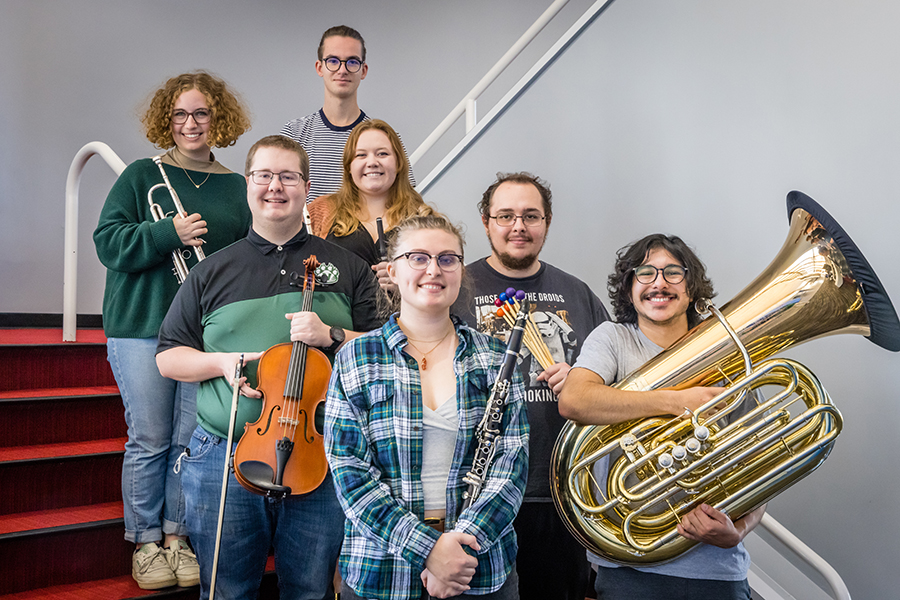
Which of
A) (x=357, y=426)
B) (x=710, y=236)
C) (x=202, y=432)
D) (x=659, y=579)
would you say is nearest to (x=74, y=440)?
(x=202, y=432)

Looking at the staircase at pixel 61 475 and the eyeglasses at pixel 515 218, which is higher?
the eyeglasses at pixel 515 218

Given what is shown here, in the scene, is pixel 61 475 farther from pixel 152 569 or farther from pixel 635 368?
pixel 635 368

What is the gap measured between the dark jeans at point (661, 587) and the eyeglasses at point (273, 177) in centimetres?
119

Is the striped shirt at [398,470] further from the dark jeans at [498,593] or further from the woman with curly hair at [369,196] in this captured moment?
the woman with curly hair at [369,196]

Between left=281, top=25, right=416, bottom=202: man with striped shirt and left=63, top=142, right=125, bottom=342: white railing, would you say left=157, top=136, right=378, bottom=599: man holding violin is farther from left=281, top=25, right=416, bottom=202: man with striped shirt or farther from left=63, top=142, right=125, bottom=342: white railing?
left=63, top=142, right=125, bottom=342: white railing

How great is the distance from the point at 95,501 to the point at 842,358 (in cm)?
248

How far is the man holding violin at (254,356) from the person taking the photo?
5.08ft

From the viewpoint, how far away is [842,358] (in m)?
2.18

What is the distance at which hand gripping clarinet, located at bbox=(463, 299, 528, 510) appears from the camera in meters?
1.31

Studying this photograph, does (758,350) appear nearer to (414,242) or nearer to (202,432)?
(414,242)

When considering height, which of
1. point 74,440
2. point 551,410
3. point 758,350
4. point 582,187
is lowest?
point 74,440

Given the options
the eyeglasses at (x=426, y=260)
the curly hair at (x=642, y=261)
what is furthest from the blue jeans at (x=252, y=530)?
the curly hair at (x=642, y=261)

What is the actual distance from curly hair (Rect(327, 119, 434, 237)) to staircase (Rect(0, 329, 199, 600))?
1125mm

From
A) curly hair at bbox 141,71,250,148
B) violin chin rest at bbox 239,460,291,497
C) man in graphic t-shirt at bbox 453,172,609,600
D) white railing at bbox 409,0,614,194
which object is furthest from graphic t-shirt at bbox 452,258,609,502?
white railing at bbox 409,0,614,194
